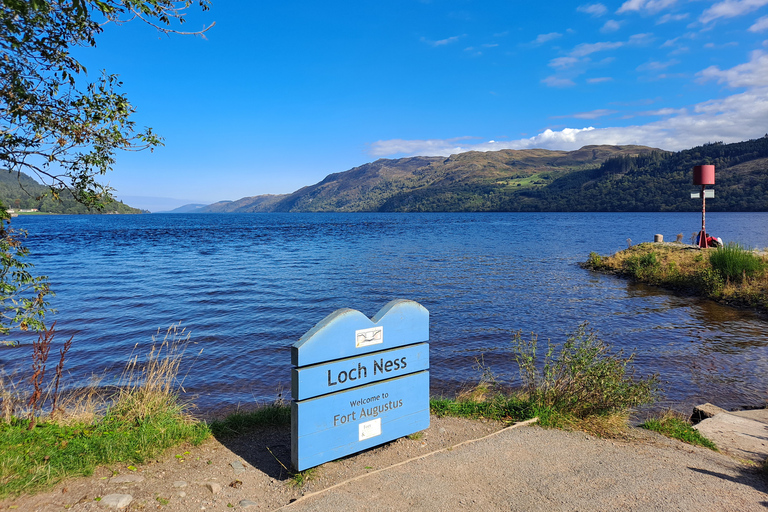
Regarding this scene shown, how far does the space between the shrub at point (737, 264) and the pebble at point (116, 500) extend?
21.7 m

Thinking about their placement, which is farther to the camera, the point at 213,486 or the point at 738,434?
the point at 738,434

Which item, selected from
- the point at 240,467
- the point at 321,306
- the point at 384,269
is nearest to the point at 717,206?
the point at 384,269

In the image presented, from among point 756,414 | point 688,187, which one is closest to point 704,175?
point 756,414

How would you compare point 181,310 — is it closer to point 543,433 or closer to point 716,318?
point 543,433

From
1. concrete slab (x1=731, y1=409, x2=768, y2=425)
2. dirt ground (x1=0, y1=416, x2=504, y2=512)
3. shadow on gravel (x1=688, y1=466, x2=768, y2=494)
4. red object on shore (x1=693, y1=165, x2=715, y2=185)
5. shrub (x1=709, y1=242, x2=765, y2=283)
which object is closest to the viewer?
dirt ground (x1=0, y1=416, x2=504, y2=512)

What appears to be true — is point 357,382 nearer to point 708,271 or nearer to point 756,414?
point 756,414

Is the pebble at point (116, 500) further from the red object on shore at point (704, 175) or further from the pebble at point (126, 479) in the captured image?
the red object on shore at point (704, 175)

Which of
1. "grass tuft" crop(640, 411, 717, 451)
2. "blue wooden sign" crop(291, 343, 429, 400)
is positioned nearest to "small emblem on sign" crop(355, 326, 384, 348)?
"blue wooden sign" crop(291, 343, 429, 400)

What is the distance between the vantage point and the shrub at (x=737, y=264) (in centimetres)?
1828

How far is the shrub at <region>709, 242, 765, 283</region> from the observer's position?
18281mm

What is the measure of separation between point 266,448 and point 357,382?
160 cm

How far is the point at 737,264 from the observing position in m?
18.6

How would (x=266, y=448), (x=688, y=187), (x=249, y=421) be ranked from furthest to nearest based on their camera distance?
1. (x=688, y=187)
2. (x=249, y=421)
3. (x=266, y=448)

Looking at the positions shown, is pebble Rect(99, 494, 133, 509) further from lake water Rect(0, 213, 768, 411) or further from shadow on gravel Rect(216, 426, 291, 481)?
lake water Rect(0, 213, 768, 411)
